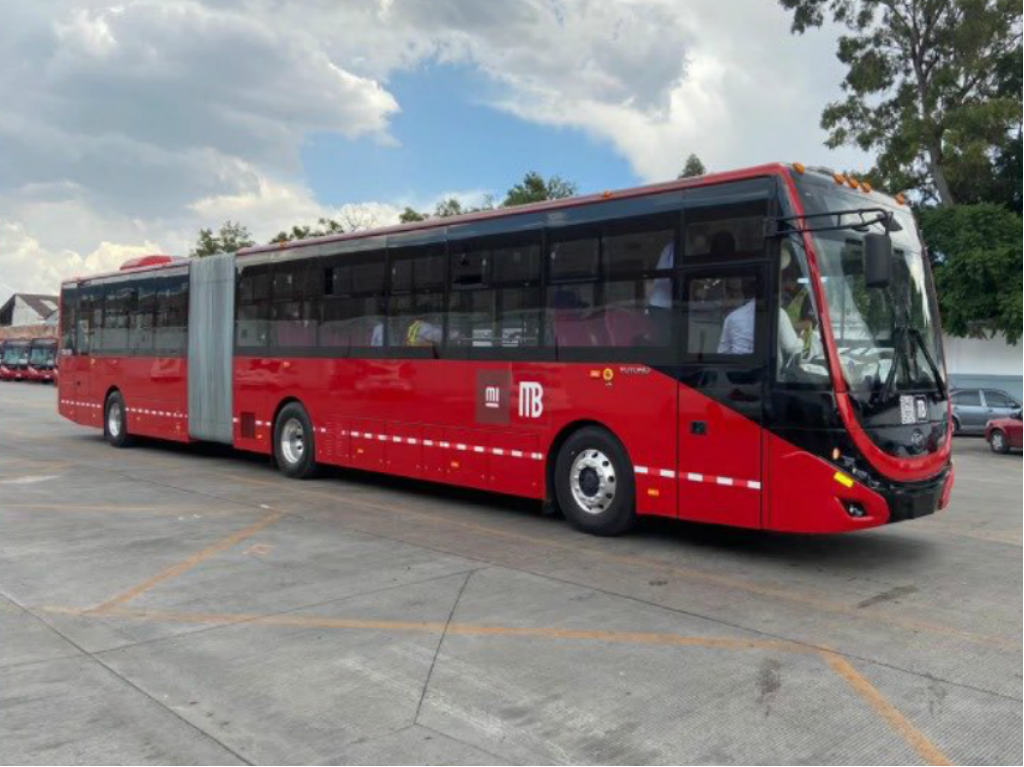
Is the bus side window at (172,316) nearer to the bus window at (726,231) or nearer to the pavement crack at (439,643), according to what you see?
the pavement crack at (439,643)

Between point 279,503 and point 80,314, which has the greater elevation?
point 80,314

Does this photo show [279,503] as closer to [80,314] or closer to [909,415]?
[909,415]

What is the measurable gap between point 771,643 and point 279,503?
686cm

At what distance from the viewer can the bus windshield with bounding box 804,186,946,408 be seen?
7547 millimetres

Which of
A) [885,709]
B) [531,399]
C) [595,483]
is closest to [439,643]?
[885,709]

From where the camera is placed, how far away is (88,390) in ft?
61.2

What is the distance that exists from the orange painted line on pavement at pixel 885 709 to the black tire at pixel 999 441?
17.8m

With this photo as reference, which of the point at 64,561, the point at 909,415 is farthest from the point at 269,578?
the point at 909,415

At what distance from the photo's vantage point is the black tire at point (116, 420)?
57.1 feet

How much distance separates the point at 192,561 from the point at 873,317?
630 cm

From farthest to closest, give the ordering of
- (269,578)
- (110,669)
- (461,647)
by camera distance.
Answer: (269,578), (461,647), (110,669)

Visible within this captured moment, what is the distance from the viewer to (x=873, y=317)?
7793 mm

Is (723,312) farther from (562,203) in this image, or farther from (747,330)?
(562,203)

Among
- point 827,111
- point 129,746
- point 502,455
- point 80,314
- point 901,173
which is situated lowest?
point 129,746
